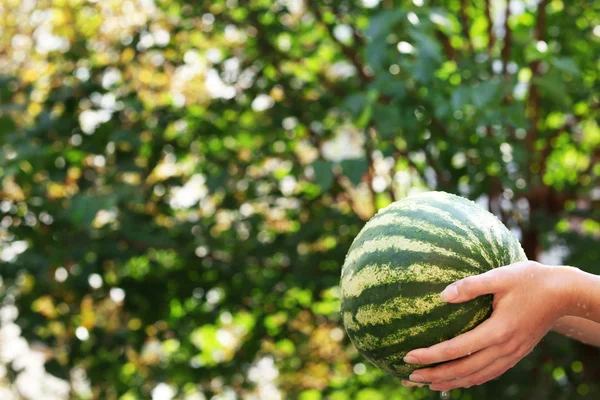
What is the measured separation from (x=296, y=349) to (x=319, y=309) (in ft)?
0.95

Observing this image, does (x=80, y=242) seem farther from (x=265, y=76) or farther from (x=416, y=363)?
(x=416, y=363)

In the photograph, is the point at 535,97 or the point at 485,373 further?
the point at 535,97

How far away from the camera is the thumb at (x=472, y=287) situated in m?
1.45

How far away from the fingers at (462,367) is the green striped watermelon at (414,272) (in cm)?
4

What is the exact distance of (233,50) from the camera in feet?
14.7

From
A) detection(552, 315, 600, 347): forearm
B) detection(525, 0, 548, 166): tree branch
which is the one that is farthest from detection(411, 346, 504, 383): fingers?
detection(525, 0, 548, 166): tree branch

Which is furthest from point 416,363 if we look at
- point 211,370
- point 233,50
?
point 233,50

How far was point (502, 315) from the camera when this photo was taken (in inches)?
59.2

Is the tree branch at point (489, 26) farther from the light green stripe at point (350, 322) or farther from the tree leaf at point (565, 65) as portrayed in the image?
the light green stripe at point (350, 322)

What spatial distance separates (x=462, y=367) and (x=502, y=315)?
15 centimetres

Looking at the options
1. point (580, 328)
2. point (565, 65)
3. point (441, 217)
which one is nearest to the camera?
point (441, 217)

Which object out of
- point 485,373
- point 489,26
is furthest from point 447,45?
point 485,373

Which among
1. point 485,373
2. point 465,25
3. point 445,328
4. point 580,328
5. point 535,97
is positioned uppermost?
point 445,328

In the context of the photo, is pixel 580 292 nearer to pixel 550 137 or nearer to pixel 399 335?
pixel 399 335
